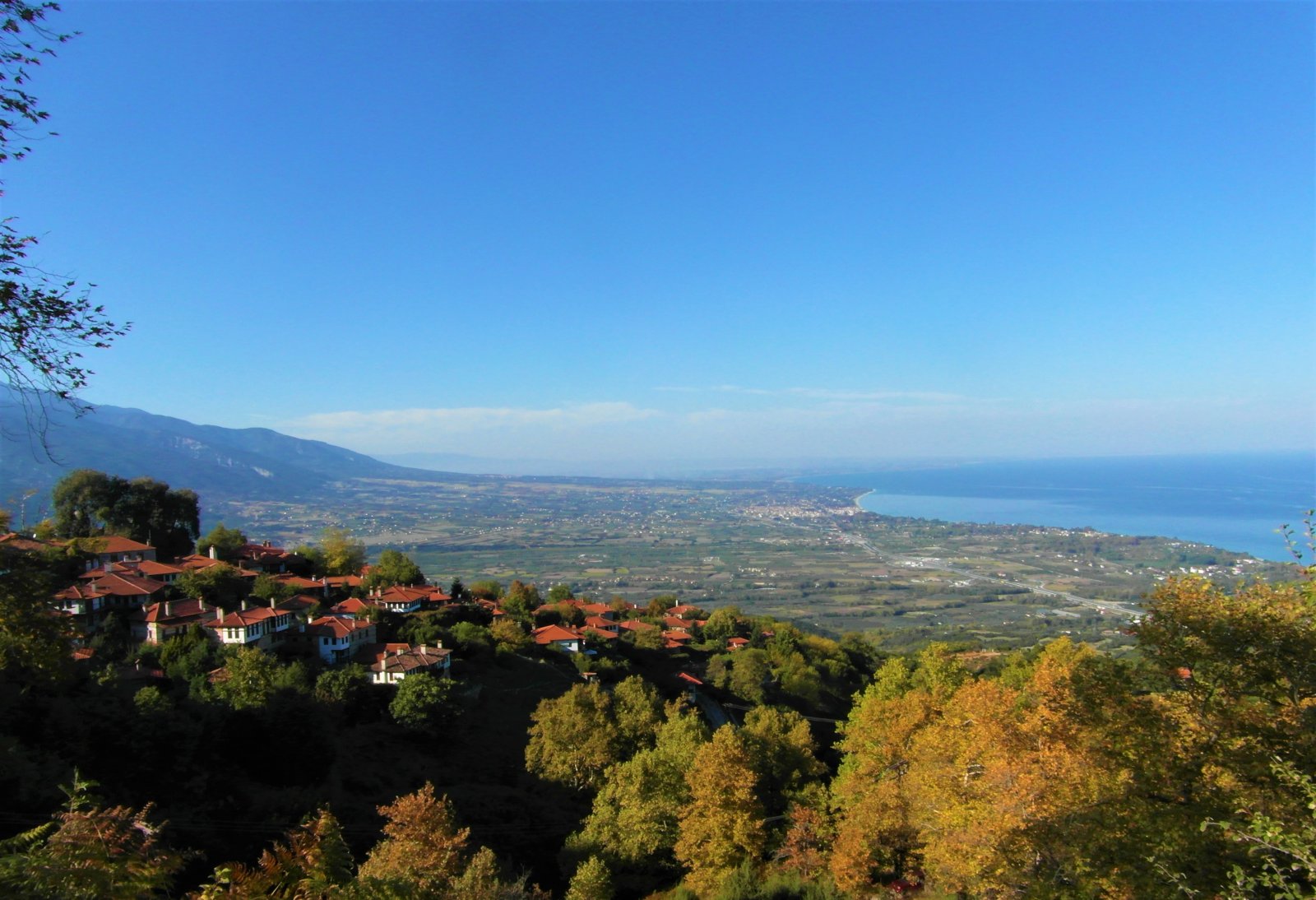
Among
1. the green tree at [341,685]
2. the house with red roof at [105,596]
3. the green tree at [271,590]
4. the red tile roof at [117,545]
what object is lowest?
the green tree at [341,685]

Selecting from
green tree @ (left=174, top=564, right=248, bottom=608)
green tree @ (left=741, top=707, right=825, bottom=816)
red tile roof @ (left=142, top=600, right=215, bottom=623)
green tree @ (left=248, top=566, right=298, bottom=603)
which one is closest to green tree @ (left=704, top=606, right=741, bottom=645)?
green tree @ (left=741, top=707, right=825, bottom=816)

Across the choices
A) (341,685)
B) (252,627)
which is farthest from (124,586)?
(341,685)

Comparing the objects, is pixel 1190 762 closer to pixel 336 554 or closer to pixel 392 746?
pixel 392 746

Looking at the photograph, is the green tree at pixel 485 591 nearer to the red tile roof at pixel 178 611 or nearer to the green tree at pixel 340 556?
the green tree at pixel 340 556

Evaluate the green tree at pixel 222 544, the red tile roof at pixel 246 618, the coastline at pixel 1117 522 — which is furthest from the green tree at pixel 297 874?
the coastline at pixel 1117 522

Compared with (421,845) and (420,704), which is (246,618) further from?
(421,845)

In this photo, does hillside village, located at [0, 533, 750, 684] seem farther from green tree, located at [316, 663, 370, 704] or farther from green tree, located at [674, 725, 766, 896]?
green tree, located at [674, 725, 766, 896]

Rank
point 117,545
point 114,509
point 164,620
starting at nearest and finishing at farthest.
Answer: point 164,620 → point 117,545 → point 114,509
